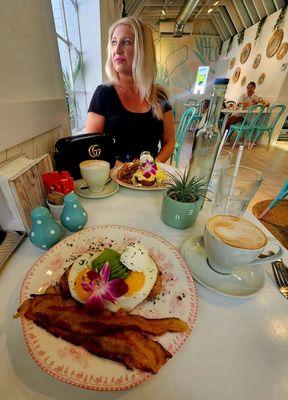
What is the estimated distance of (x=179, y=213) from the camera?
0.52 meters

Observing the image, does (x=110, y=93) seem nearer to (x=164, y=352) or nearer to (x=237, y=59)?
(x=164, y=352)

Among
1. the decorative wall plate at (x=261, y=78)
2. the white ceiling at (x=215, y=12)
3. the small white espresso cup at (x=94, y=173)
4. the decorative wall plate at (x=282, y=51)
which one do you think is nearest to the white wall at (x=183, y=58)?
the white ceiling at (x=215, y=12)

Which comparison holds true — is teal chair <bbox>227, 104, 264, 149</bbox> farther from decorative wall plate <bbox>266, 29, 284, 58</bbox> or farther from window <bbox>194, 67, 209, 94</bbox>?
window <bbox>194, 67, 209, 94</bbox>

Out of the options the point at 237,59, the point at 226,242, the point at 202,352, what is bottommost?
the point at 202,352

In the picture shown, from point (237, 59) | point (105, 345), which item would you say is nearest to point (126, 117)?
point (105, 345)

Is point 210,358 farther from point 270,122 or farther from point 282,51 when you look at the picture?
point 282,51

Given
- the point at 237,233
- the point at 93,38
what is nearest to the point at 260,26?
the point at 93,38

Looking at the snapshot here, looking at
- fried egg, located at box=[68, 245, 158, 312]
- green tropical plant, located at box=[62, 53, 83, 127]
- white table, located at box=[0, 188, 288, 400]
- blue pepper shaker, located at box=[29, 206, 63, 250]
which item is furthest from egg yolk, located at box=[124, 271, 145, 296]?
green tropical plant, located at box=[62, 53, 83, 127]

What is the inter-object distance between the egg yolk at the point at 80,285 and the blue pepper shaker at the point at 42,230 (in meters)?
0.14

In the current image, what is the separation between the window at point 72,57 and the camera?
128 cm

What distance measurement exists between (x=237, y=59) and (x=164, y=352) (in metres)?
7.80

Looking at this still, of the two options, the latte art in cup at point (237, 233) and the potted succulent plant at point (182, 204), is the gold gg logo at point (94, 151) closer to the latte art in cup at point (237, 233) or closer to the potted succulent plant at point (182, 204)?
the potted succulent plant at point (182, 204)

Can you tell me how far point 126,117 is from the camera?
3.92 feet

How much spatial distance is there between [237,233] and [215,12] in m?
8.51
